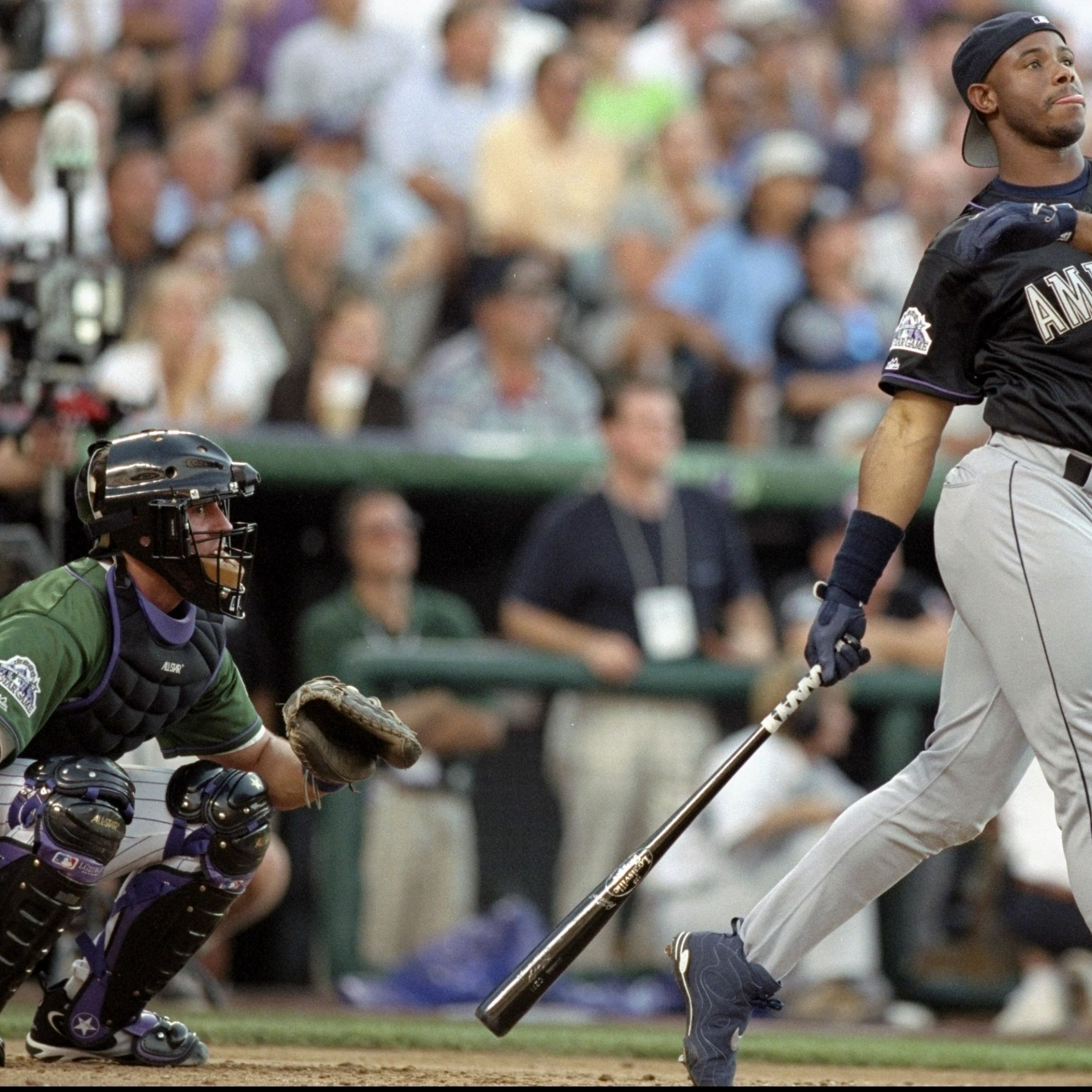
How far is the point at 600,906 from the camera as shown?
142 inches

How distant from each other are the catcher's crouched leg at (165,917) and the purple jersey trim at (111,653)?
31 cm

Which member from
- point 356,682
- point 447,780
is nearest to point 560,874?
point 447,780

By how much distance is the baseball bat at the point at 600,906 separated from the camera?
11.5 feet

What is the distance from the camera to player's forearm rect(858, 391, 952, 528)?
358 centimetres

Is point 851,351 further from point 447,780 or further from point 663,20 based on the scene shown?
point 447,780

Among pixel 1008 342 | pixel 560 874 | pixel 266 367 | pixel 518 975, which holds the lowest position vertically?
pixel 560 874

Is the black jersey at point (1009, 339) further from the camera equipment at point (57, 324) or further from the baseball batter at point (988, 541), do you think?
the camera equipment at point (57, 324)

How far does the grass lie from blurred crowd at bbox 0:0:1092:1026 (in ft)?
2.64

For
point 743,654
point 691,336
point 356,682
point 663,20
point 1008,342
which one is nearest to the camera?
point 1008,342

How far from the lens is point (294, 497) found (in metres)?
7.32

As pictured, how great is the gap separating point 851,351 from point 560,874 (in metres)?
3.07

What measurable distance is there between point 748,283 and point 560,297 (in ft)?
3.04

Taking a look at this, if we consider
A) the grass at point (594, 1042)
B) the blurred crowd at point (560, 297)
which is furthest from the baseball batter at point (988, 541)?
the blurred crowd at point (560, 297)

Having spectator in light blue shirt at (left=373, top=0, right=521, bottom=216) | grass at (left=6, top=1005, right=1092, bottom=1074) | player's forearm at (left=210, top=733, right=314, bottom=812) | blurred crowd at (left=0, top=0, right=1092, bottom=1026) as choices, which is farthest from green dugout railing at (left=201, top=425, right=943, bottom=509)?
player's forearm at (left=210, top=733, right=314, bottom=812)
